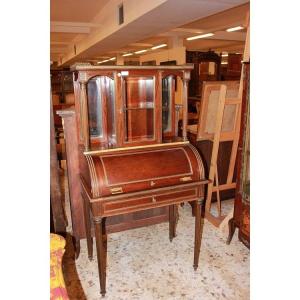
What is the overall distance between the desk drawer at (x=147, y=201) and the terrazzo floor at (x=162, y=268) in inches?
22.9

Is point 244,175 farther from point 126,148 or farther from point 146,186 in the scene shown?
point 126,148

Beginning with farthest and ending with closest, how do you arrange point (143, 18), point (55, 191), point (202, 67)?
1. point (202, 67)
2. point (143, 18)
3. point (55, 191)

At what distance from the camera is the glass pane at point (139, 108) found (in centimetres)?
245

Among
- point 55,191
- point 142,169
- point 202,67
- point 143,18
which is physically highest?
point 143,18

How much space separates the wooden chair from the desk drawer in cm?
73

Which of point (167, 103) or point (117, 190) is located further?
point (167, 103)

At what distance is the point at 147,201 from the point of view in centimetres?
220

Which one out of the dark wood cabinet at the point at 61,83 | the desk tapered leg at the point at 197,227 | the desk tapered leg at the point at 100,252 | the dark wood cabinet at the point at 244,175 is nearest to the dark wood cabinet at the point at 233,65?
the dark wood cabinet at the point at 61,83

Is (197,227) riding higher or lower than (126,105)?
lower

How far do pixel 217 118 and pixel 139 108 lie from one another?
3.08 ft

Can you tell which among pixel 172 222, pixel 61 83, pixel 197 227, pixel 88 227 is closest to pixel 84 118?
pixel 88 227

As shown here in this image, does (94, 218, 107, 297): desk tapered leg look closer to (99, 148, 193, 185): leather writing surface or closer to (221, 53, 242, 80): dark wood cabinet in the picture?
(99, 148, 193, 185): leather writing surface

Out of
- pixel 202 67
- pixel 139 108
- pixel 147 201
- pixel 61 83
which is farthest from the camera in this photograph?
pixel 202 67
